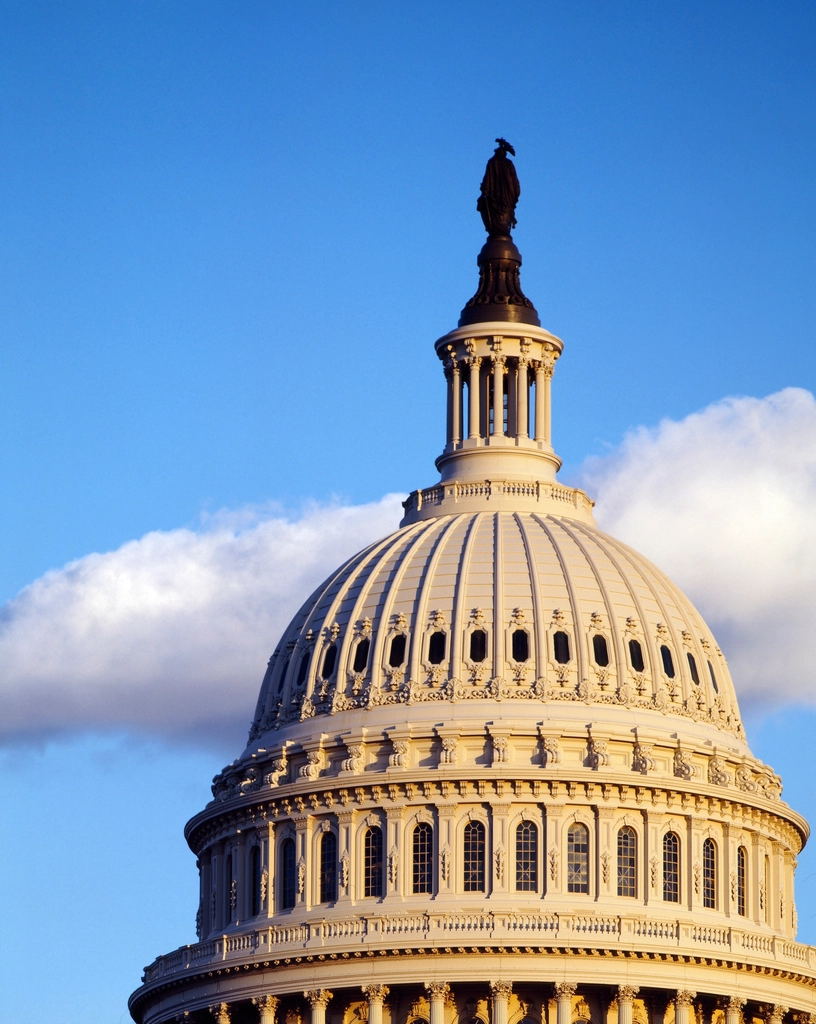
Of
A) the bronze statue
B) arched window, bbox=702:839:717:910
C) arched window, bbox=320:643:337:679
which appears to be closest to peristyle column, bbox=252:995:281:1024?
arched window, bbox=320:643:337:679

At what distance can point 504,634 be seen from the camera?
168 meters

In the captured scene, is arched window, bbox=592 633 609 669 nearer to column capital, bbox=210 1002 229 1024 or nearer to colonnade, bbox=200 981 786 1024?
colonnade, bbox=200 981 786 1024

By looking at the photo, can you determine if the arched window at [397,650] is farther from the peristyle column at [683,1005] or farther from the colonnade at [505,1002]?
the peristyle column at [683,1005]

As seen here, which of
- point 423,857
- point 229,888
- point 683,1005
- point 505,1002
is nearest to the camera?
point 505,1002

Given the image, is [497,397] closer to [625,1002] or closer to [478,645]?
[478,645]

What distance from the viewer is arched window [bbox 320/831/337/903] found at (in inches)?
6486

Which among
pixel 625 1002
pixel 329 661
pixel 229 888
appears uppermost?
pixel 329 661

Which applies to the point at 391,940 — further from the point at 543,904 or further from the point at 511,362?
the point at 511,362

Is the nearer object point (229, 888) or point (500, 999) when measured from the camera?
point (500, 999)

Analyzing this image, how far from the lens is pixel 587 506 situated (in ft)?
589

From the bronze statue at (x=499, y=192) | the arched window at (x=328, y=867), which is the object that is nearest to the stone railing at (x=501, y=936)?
the arched window at (x=328, y=867)

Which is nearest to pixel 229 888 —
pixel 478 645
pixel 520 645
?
pixel 478 645

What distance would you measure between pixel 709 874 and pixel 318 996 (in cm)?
1862

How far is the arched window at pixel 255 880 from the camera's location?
551ft
